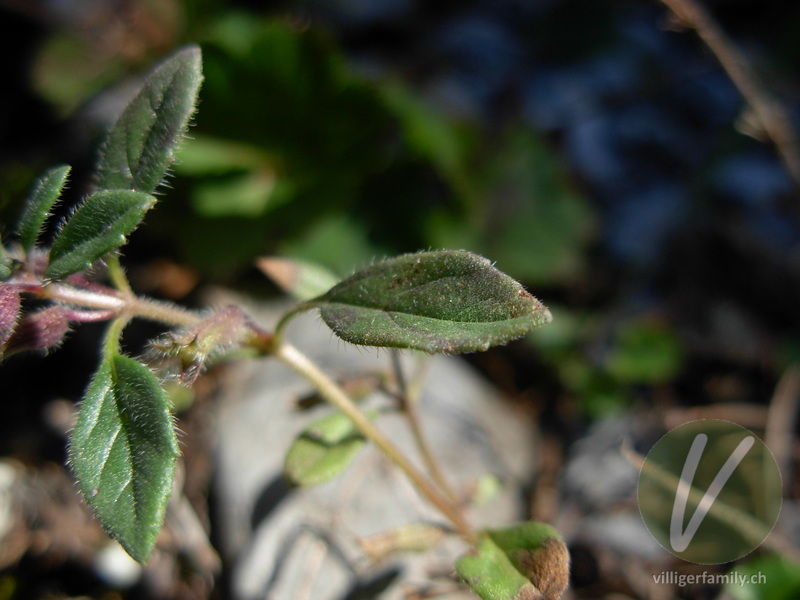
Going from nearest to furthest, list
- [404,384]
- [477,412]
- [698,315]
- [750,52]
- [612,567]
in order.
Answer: [404,384] < [612,567] < [477,412] < [698,315] < [750,52]

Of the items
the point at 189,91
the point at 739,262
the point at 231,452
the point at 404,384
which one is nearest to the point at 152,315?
the point at 189,91

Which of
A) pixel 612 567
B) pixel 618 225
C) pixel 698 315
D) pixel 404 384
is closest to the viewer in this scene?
pixel 404 384

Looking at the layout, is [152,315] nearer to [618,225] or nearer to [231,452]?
[231,452]

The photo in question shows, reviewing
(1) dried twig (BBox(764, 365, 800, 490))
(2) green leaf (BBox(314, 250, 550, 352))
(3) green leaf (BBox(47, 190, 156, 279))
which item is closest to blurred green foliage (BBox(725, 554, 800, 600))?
(1) dried twig (BBox(764, 365, 800, 490))

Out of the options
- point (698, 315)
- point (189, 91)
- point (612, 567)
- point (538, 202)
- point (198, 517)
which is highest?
point (189, 91)

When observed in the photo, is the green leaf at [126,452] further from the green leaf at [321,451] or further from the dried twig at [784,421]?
the dried twig at [784,421]

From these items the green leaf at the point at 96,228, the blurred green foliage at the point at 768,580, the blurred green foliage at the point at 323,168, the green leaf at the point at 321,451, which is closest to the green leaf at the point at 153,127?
the green leaf at the point at 96,228
